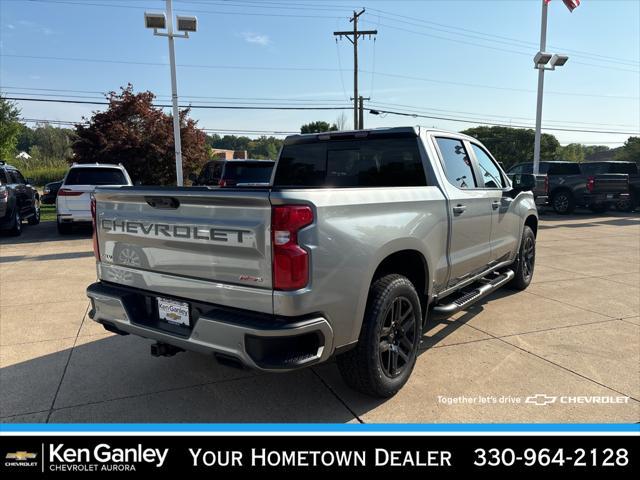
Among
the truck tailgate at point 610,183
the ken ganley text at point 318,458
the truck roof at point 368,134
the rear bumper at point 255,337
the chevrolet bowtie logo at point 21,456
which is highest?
the truck roof at point 368,134

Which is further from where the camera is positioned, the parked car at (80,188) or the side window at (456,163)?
the parked car at (80,188)

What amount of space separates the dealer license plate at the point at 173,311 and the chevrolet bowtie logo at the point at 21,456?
99 cm

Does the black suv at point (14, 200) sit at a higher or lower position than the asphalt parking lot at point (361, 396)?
higher

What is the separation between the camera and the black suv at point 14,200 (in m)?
10.8

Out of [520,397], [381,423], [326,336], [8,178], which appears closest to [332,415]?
[381,423]

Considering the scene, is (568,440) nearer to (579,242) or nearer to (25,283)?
(25,283)

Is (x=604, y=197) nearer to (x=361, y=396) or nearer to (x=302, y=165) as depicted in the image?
(x=302, y=165)

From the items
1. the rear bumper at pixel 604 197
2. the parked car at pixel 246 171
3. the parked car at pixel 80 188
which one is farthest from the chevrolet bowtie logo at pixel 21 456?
the rear bumper at pixel 604 197

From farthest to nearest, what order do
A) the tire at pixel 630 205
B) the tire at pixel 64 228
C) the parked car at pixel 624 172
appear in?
1. the tire at pixel 630 205
2. the parked car at pixel 624 172
3. the tire at pixel 64 228

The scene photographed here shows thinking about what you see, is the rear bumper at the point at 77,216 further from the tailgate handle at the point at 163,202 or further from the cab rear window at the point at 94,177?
the tailgate handle at the point at 163,202

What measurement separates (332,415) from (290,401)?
0.35m

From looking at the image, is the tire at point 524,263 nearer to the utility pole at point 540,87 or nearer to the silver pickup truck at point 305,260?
the silver pickup truck at point 305,260

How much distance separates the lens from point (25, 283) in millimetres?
6789

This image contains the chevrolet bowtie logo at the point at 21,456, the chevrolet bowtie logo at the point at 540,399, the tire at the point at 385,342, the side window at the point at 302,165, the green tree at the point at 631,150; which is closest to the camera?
the chevrolet bowtie logo at the point at 21,456
